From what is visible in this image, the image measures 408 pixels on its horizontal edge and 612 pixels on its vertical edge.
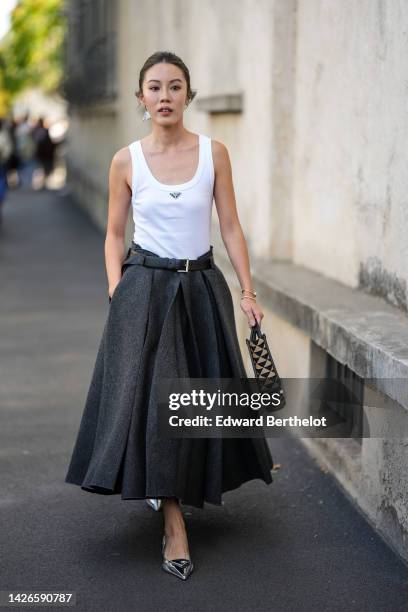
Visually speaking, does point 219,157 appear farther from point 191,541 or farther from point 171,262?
point 191,541

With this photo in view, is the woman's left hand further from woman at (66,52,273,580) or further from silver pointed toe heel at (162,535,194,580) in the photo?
silver pointed toe heel at (162,535,194,580)

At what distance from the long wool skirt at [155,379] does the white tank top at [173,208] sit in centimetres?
9

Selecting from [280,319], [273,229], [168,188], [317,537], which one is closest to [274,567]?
[317,537]

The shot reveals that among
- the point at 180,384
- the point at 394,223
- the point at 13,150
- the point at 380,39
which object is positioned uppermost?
the point at 380,39

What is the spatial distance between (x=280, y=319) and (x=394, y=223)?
1.53m

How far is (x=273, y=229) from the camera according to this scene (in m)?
7.36

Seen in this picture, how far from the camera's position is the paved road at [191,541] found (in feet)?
13.9

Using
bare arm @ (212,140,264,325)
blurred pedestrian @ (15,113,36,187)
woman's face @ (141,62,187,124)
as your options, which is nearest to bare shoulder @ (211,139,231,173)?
bare arm @ (212,140,264,325)

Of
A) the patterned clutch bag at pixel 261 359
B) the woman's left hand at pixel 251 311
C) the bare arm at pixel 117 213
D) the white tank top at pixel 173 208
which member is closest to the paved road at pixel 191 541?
the patterned clutch bag at pixel 261 359

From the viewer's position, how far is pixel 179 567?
4.43 m

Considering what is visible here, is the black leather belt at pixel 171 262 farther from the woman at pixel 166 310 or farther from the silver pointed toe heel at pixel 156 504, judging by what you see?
the silver pointed toe heel at pixel 156 504

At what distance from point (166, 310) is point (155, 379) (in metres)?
0.28

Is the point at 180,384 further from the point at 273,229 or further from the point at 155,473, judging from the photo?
the point at 273,229

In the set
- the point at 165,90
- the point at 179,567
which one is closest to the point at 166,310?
the point at 165,90
